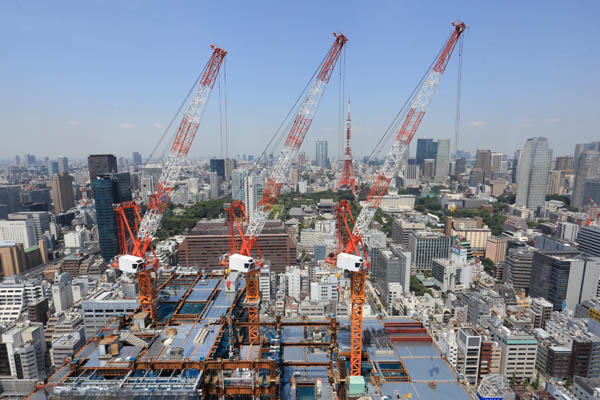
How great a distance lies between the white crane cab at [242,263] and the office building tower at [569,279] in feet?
71.6

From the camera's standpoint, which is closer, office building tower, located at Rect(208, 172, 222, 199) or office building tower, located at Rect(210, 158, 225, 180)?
office building tower, located at Rect(208, 172, 222, 199)

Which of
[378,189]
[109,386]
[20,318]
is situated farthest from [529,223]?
[20,318]

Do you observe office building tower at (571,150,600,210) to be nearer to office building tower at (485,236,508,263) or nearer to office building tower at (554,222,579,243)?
office building tower at (554,222,579,243)

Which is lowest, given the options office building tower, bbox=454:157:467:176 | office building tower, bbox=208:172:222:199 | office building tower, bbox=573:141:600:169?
office building tower, bbox=208:172:222:199

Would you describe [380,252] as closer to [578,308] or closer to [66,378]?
[578,308]

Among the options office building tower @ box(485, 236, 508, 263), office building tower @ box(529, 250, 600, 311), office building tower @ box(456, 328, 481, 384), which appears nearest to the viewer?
office building tower @ box(456, 328, 481, 384)

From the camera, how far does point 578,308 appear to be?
20359 mm

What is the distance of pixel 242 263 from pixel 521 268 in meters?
23.8

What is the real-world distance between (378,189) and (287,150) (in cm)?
582

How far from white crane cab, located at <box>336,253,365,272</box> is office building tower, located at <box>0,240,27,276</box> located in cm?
3224

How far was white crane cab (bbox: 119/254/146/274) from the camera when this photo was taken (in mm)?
14797

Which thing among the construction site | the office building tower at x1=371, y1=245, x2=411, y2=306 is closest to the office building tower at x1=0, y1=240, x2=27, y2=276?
the construction site

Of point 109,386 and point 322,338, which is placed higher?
point 109,386

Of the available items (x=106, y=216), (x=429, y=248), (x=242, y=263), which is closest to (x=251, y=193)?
(x=106, y=216)
